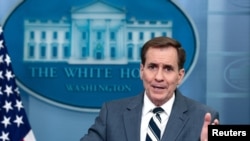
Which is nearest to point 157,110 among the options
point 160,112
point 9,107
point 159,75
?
point 160,112

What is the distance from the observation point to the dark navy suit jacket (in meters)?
1.86

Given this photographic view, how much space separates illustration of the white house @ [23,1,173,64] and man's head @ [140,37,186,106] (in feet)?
3.99

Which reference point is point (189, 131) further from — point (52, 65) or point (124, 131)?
point (52, 65)

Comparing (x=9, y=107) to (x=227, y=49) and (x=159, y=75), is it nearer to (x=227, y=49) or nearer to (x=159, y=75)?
(x=159, y=75)

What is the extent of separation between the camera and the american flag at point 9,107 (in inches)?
111

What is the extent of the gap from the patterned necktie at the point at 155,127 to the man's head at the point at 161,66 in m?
0.05

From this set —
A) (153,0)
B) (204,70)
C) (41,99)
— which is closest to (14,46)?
(41,99)

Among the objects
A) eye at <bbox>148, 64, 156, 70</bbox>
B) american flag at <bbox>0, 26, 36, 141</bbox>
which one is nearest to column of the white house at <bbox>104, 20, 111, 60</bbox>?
american flag at <bbox>0, 26, 36, 141</bbox>

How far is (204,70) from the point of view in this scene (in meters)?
3.13

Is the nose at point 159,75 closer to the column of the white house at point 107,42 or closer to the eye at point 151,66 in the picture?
the eye at point 151,66

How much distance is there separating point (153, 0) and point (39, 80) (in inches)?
37.3

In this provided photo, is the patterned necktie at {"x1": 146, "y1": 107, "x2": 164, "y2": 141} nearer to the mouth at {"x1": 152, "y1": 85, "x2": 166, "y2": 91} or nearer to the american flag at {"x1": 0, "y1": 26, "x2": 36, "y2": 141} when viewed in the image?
the mouth at {"x1": 152, "y1": 85, "x2": 166, "y2": 91}

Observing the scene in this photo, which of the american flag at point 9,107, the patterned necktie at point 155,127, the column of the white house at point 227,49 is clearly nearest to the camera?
the patterned necktie at point 155,127

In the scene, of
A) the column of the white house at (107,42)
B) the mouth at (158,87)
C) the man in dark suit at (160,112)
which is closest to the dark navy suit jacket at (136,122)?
the man in dark suit at (160,112)
